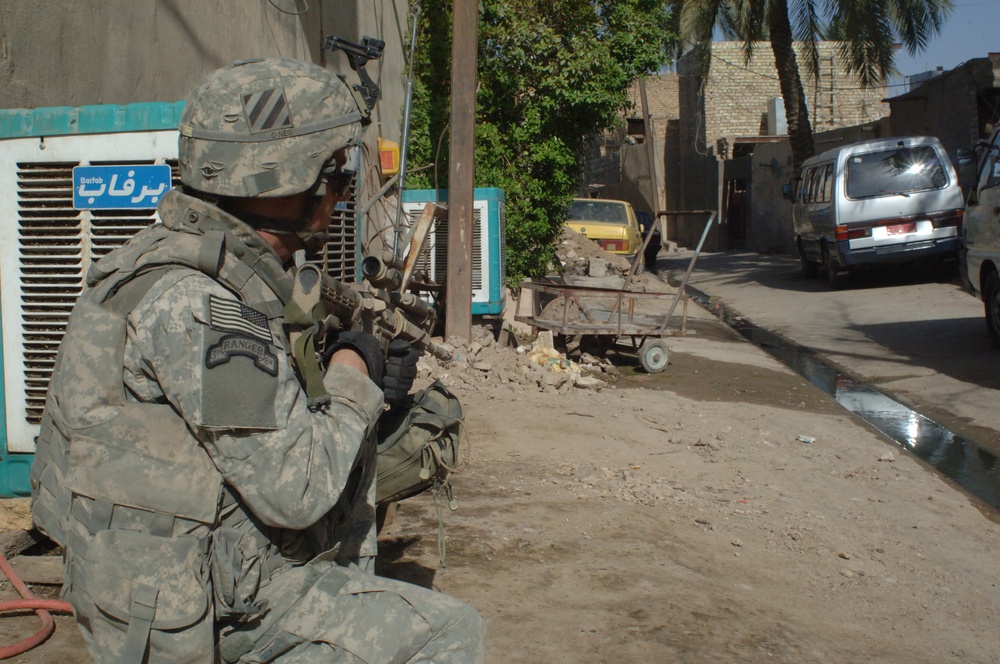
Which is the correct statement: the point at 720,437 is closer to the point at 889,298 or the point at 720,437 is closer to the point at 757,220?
the point at 889,298

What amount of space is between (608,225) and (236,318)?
58.2 feet

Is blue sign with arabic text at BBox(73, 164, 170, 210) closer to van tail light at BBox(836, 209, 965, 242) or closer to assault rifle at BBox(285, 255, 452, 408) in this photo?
assault rifle at BBox(285, 255, 452, 408)

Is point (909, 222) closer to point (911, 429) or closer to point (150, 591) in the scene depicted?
point (911, 429)

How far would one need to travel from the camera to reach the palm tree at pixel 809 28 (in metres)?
18.3

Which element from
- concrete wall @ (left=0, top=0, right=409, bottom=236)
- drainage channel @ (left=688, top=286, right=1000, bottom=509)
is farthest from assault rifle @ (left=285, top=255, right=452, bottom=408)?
drainage channel @ (left=688, top=286, right=1000, bottom=509)

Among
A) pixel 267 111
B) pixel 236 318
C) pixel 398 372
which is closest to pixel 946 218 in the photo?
pixel 398 372

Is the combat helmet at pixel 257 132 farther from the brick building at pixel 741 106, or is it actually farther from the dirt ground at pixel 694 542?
the brick building at pixel 741 106

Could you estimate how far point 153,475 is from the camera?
1.51m

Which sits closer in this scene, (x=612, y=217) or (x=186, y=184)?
(x=186, y=184)

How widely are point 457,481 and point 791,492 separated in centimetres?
188

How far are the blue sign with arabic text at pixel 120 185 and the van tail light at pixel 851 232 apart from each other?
41.3 ft

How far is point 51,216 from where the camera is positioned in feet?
10.8

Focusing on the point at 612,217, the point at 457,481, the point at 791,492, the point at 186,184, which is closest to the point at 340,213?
the point at 457,481

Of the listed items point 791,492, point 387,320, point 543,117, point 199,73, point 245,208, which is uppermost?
point 543,117
